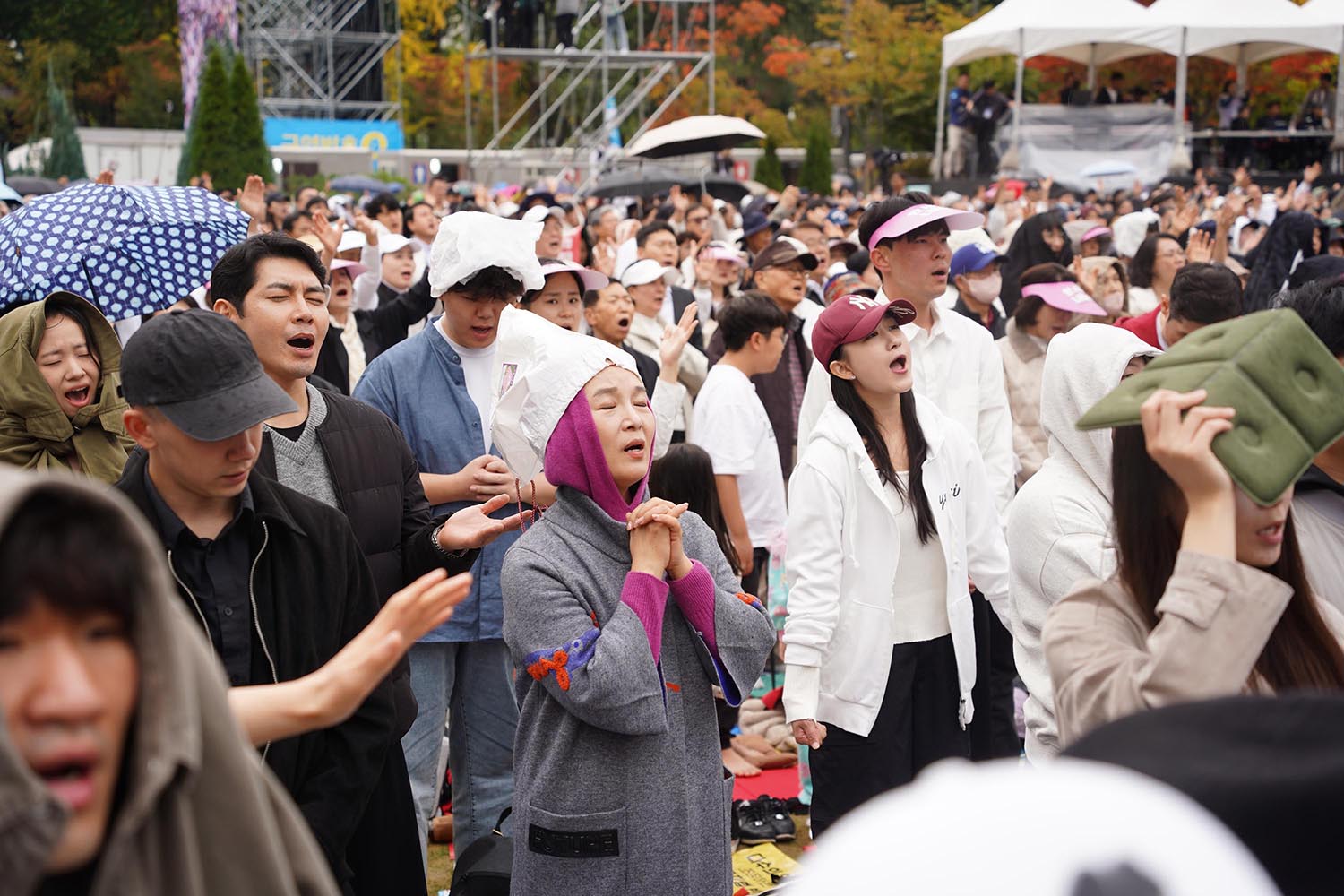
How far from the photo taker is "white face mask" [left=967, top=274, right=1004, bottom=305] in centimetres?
831

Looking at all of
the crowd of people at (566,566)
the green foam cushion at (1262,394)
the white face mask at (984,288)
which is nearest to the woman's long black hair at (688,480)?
the crowd of people at (566,566)

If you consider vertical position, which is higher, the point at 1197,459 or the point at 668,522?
the point at 1197,459

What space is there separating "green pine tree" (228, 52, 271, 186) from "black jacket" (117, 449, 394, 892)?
20539 mm

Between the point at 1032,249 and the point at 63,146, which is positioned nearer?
the point at 1032,249

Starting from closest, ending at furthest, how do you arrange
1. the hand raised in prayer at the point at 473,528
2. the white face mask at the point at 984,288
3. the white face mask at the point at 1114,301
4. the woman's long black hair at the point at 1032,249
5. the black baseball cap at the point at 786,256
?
1. the hand raised in prayer at the point at 473,528
2. the black baseball cap at the point at 786,256
3. the white face mask at the point at 984,288
4. the white face mask at the point at 1114,301
5. the woman's long black hair at the point at 1032,249

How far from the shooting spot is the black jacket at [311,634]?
3.04m

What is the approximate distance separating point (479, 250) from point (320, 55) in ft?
120

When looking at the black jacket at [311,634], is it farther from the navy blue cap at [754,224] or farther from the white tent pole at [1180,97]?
the white tent pole at [1180,97]

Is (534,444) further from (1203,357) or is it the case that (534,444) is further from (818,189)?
(818,189)

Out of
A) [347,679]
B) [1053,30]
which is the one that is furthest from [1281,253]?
[1053,30]

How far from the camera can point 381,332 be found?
25.1 ft

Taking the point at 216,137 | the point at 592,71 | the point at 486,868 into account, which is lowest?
the point at 486,868

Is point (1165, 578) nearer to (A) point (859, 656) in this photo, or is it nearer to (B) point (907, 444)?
(A) point (859, 656)

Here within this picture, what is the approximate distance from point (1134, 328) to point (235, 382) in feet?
15.0
